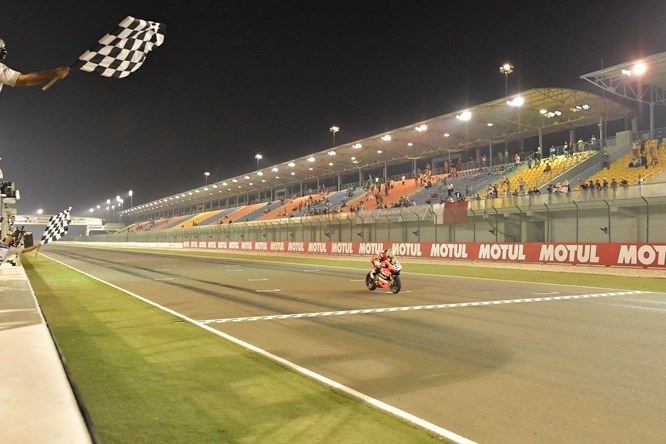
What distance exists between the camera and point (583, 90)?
2973 centimetres

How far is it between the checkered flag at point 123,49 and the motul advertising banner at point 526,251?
18148 mm

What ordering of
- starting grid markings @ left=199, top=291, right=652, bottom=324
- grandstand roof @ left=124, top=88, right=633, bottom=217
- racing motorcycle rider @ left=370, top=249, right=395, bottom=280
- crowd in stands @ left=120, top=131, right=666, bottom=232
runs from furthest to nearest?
1. grandstand roof @ left=124, top=88, right=633, bottom=217
2. crowd in stands @ left=120, top=131, right=666, bottom=232
3. racing motorcycle rider @ left=370, top=249, right=395, bottom=280
4. starting grid markings @ left=199, top=291, right=652, bottom=324

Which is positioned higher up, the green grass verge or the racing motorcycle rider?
the racing motorcycle rider

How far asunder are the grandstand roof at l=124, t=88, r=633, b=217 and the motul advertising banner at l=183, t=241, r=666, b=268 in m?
10.4

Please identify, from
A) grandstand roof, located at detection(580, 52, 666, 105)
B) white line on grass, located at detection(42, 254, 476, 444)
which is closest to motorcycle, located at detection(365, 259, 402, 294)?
white line on grass, located at detection(42, 254, 476, 444)

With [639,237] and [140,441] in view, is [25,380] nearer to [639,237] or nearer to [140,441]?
[140,441]

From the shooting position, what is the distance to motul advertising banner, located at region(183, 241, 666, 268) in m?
18.0

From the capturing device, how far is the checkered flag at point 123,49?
3.92 metres

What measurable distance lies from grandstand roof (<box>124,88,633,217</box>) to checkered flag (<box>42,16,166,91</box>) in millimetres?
28439

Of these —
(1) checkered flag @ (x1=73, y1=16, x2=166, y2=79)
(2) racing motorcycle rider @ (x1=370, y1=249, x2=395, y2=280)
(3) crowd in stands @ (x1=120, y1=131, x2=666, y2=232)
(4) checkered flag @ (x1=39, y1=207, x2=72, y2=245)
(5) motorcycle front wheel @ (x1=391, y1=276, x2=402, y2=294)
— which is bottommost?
(5) motorcycle front wheel @ (x1=391, y1=276, x2=402, y2=294)

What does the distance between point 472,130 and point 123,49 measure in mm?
36443

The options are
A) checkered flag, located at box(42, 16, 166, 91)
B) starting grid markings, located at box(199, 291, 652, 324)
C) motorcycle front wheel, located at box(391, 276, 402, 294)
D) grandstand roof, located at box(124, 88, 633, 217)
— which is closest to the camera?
checkered flag, located at box(42, 16, 166, 91)

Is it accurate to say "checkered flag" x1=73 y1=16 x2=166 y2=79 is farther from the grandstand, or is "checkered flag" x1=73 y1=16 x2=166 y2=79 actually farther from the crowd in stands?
the crowd in stands

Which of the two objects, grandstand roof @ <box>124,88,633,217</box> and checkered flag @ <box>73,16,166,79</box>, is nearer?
checkered flag @ <box>73,16,166,79</box>
